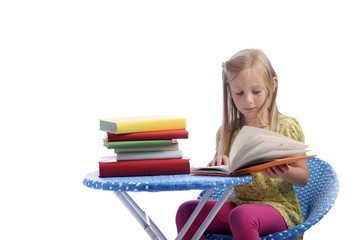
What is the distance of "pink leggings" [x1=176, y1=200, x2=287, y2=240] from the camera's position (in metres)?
2.44

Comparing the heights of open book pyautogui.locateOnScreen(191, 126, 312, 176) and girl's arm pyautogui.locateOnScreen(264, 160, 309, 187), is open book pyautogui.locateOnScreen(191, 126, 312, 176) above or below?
above

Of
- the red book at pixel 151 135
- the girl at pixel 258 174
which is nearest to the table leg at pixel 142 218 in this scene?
the girl at pixel 258 174

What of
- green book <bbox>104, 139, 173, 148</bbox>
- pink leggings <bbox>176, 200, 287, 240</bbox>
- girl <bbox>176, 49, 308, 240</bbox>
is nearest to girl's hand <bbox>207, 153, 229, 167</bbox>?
girl <bbox>176, 49, 308, 240</bbox>

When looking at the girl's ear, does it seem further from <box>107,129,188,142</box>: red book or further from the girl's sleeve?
<box>107,129,188,142</box>: red book

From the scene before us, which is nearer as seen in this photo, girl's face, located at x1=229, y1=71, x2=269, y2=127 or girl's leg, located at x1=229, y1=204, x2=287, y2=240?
girl's leg, located at x1=229, y1=204, x2=287, y2=240

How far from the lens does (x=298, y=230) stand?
249cm

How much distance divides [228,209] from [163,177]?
58cm

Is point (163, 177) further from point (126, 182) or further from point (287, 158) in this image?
point (287, 158)

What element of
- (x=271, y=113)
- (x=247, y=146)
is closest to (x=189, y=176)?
Result: (x=247, y=146)

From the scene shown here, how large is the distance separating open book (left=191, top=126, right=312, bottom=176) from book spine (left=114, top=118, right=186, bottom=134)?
27 centimetres

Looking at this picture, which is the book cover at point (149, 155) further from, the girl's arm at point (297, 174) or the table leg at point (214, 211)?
the girl's arm at point (297, 174)

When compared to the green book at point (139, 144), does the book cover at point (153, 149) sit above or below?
below

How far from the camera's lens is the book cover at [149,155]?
2.39 metres

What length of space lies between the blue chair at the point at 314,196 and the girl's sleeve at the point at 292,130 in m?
0.23
